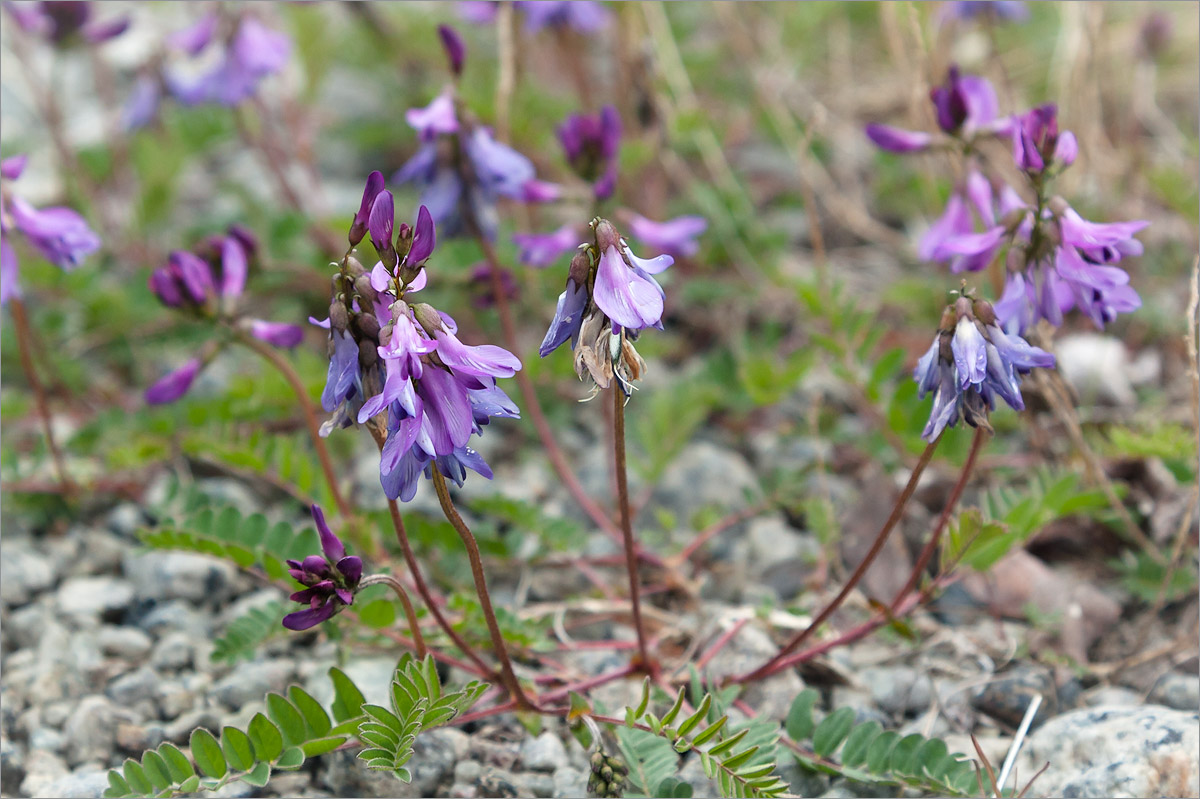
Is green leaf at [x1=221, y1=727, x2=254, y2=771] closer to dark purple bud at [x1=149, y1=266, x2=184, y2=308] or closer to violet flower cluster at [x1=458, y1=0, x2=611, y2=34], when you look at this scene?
dark purple bud at [x1=149, y1=266, x2=184, y2=308]

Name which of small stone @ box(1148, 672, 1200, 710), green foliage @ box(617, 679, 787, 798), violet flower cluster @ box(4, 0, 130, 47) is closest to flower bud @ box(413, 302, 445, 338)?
green foliage @ box(617, 679, 787, 798)

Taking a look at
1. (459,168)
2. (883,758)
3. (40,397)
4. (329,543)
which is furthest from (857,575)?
(40,397)

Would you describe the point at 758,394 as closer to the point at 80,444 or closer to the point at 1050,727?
the point at 1050,727

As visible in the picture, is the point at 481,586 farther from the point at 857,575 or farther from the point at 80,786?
the point at 80,786

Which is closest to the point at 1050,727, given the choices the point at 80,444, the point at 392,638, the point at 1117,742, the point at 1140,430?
the point at 1117,742

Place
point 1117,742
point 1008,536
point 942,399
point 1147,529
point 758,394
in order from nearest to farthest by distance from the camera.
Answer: point 942,399 < point 1117,742 < point 1008,536 < point 1147,529 < point 758,394
